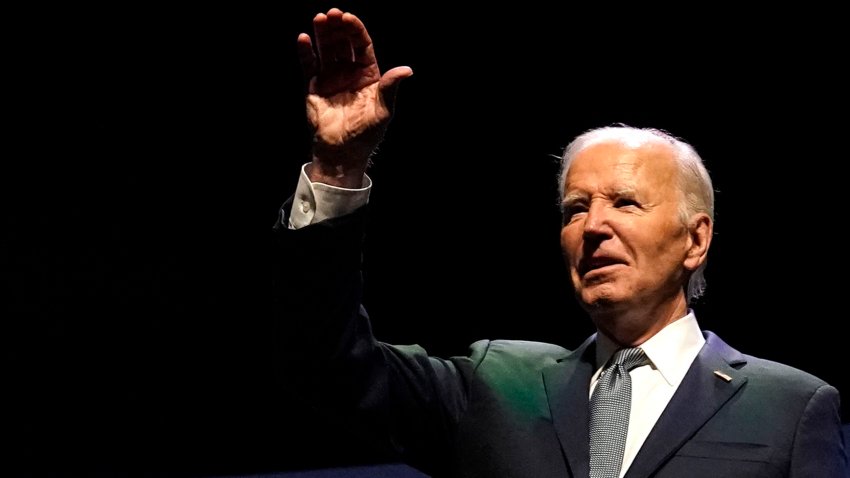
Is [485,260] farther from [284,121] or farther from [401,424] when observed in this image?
[401,424]

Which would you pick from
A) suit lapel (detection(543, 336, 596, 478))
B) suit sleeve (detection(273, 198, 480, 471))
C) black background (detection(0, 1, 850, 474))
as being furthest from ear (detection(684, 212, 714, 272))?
black background (detection(0, 1, 850, 474))

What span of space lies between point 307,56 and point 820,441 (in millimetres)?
979

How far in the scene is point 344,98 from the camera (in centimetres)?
143

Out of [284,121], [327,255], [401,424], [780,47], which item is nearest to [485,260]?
[284,121]

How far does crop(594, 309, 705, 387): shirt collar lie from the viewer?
1592 millimetres

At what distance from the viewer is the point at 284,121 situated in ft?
8.34

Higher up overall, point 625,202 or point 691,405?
point 625,202

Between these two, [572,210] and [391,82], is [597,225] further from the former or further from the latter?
[391,82]

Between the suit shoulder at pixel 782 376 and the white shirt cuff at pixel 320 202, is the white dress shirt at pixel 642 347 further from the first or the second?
the suit shoulder at pixel 782 376

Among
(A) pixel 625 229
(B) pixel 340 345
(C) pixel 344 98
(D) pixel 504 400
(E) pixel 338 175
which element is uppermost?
(C) pixel 344 98

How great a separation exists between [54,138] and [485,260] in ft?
4.16

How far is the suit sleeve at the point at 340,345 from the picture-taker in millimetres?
1369

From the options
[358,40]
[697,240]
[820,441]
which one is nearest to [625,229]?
[697,240]

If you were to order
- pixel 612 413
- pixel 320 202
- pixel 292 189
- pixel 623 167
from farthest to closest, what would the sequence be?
pixel 292 189 < pixel 623 167 < pixel 612 413 < pixel 320 202
